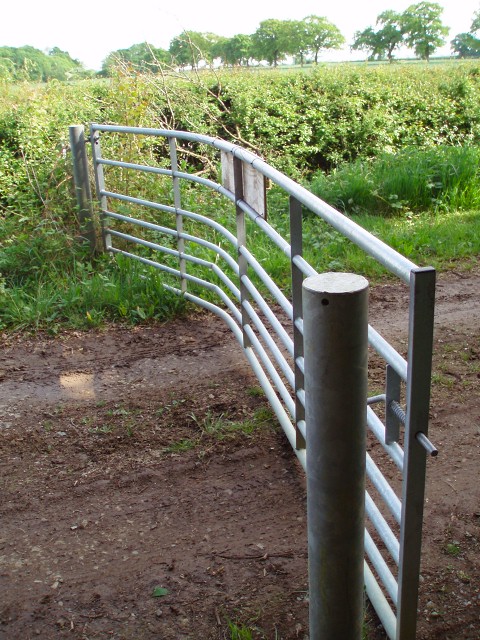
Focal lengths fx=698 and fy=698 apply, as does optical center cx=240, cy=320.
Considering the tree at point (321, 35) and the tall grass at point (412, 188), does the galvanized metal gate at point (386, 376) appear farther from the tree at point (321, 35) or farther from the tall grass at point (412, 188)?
the tree at point (321, 35)

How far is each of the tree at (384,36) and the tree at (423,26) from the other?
34.4 inches

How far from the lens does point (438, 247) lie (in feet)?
22.0

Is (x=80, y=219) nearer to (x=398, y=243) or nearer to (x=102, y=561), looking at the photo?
(x=398, y=243)

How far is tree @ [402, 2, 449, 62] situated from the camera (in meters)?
68.5

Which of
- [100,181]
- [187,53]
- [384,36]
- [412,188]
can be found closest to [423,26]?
[384,36]

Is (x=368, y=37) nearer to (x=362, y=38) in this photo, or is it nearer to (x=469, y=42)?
(x=362, y=38)

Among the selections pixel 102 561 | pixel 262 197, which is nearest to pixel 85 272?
pixel 262 197

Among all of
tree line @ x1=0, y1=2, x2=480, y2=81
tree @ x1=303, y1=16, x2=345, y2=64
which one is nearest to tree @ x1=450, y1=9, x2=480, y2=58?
tree line @ x1=0, y1=2, x2=480, y2=81

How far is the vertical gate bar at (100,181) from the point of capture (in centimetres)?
642

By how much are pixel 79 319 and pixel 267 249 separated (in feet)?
6.53

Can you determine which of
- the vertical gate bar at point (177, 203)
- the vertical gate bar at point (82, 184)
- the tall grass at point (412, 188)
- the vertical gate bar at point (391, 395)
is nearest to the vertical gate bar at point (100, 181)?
the vertical gate bar at point (82, 184)

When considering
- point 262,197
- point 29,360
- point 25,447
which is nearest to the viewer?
point 262,197

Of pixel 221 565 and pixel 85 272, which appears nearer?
pixel 221 565

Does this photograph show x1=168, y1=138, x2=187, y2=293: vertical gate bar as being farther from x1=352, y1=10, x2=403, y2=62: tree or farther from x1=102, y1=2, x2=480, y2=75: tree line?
x1=352, y1=10, x2=403, y2=62: tree
